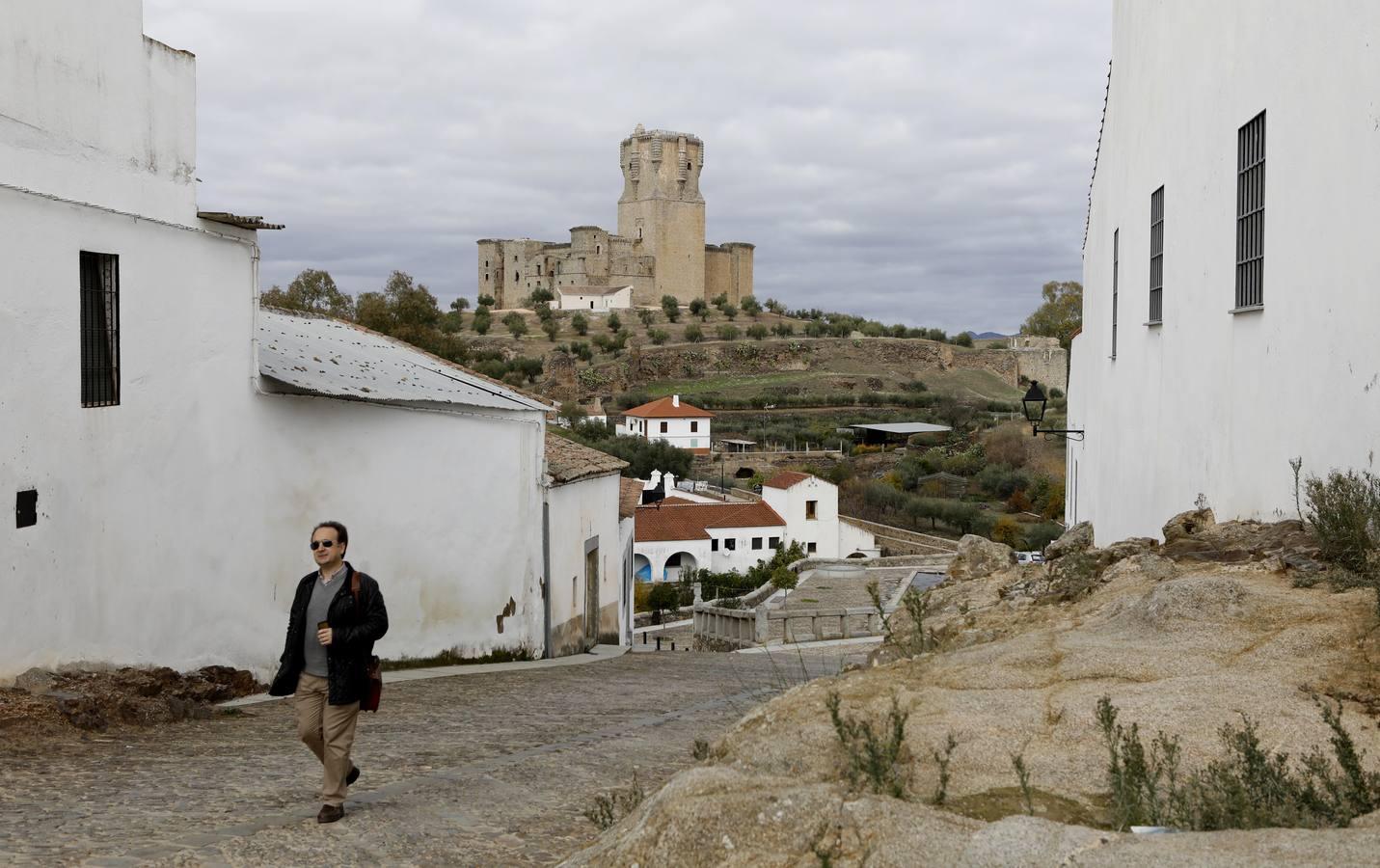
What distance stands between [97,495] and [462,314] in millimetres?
91867

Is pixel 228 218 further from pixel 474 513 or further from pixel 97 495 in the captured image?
pixel 474 513

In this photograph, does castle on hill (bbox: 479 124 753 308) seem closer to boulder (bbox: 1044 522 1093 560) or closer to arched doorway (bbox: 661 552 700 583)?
arched doorway (bbox: 661 552 700 583)

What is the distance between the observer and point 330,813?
5.21m

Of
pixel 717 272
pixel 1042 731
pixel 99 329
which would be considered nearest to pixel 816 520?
pixel 99 329

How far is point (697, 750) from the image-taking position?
4.46 meters

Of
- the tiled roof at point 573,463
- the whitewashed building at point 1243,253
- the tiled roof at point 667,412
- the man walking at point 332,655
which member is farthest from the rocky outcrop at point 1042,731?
the tiled roof at point 667,412

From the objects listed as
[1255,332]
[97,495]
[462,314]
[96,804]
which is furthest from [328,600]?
[462,314]

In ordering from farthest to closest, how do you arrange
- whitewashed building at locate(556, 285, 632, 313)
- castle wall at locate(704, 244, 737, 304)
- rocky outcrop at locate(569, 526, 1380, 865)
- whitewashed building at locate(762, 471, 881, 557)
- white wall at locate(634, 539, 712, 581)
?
1. castle wall at locate(704, 244, 737, 304)
2. whitewashed building at locate(556, 285, 632, 313)
3. whitewashed building at locate(762, 471, 881, 557)
4. white wall at locate(634, 539, 712, 581)
5. rocky outcrop at locate(569, 526, 1380, 865)

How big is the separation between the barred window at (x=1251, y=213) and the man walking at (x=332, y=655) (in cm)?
568

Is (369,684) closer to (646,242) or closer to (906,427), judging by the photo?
(906,427)

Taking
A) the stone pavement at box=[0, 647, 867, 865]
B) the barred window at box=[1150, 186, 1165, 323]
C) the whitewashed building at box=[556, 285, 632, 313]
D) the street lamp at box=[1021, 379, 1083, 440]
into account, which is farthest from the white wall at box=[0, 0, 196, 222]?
the whitewashed building at box=[556, 285, 632, 313]

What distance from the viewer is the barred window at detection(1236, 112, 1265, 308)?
7.78m

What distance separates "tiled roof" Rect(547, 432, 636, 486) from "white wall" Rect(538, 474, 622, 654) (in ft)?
0.45

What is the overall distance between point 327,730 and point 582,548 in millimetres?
9726
